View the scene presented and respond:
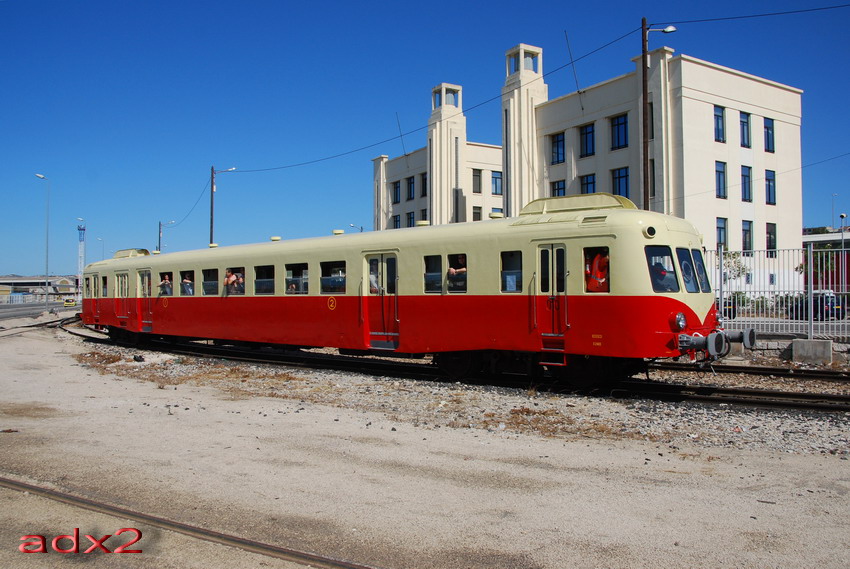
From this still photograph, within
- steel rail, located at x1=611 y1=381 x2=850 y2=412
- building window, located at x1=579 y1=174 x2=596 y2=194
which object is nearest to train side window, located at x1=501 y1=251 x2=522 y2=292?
steel rail, located at x1=611 y1=381 x2=850 y2=412

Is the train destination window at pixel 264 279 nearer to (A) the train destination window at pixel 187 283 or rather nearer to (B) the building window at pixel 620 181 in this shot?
(A) the train destination window at pixel 187 283

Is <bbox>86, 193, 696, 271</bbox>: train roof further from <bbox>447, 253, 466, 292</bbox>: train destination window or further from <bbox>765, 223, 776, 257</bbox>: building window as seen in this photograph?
<bbox>765, 223, 776, 257</bbox>: building window

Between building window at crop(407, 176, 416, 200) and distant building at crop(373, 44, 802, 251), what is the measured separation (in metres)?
16.2

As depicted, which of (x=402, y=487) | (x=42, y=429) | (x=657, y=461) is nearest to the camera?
(x=402, y=487)

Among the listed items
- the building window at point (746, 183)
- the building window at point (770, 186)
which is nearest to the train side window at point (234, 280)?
the building window at point (746, 183)

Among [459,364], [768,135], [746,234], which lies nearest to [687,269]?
[459,364]

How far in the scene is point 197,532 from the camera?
491 cm

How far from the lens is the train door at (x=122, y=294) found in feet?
75.5

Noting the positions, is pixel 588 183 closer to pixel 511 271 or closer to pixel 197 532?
pixel 511 271

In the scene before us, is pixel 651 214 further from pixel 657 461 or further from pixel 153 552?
pixel 153 552

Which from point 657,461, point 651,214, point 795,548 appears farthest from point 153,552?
point 651,214

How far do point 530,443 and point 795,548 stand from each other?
3.44 m

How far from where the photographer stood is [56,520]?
5.19 metres

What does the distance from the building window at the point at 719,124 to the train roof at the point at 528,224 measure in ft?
82.9
